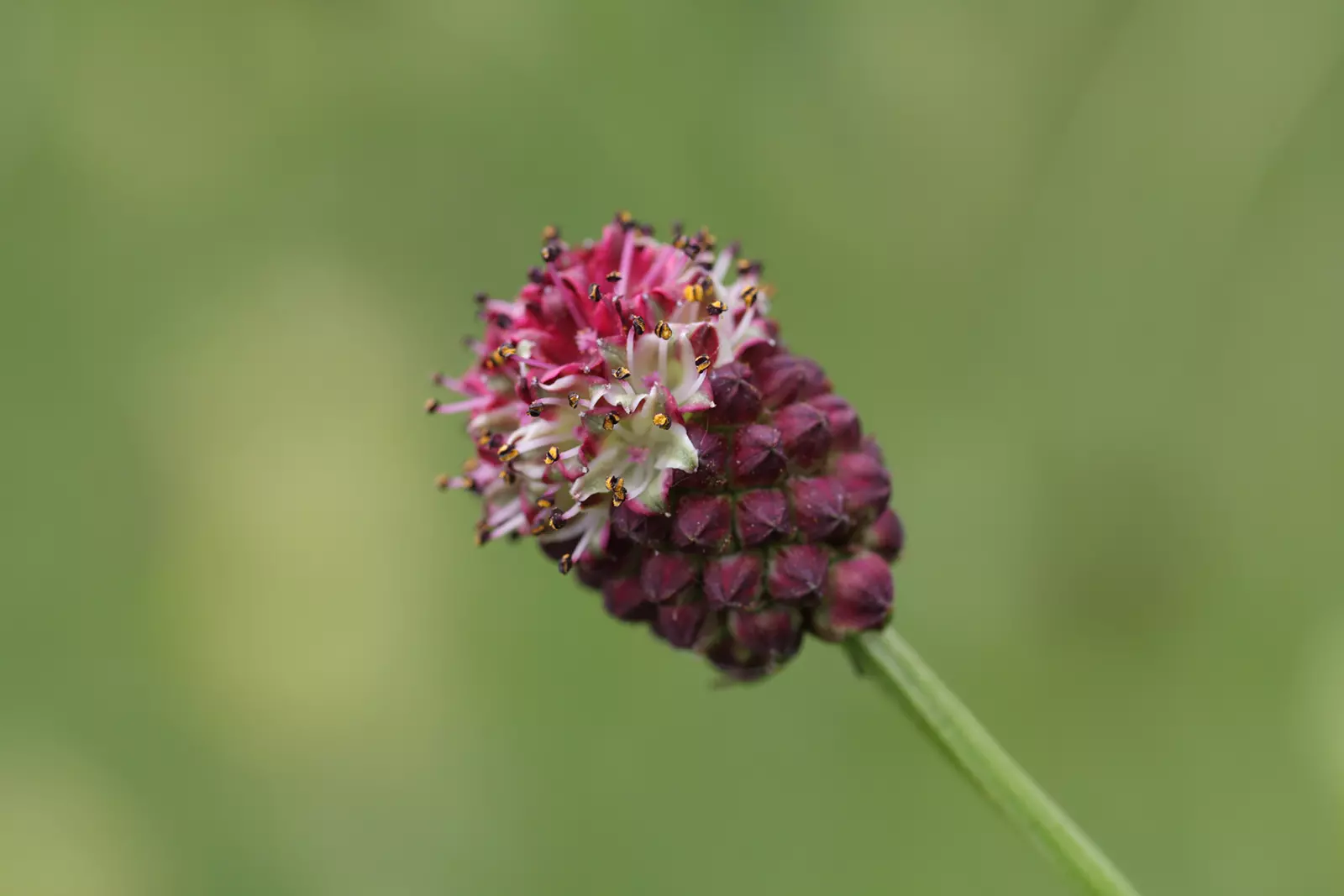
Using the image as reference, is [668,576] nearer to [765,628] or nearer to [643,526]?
[643,526]

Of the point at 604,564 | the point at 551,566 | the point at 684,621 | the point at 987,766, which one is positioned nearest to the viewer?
the point at 987,766

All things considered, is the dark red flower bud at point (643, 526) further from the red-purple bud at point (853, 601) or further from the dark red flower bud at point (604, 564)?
the red-purple bud at point (853, 601)

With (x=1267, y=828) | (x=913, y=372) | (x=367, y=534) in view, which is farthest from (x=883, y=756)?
(x=367, y=534)

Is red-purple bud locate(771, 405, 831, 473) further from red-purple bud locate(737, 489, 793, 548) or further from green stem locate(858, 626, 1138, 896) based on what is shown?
green stem locate(858, 626, 1138, 896)

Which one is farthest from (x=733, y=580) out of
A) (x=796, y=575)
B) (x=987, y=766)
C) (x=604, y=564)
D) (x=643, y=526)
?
(x=987, y=766)

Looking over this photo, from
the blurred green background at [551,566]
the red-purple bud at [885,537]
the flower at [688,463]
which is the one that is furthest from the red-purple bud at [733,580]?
the blurred green background at [551,566]

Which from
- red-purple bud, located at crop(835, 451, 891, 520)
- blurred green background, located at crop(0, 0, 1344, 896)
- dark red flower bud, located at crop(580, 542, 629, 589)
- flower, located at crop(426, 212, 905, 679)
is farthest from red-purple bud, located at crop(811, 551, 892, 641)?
blurred green background, located at crop(0, 0, 1344, 896)

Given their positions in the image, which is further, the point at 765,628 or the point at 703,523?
the point at 765,628
